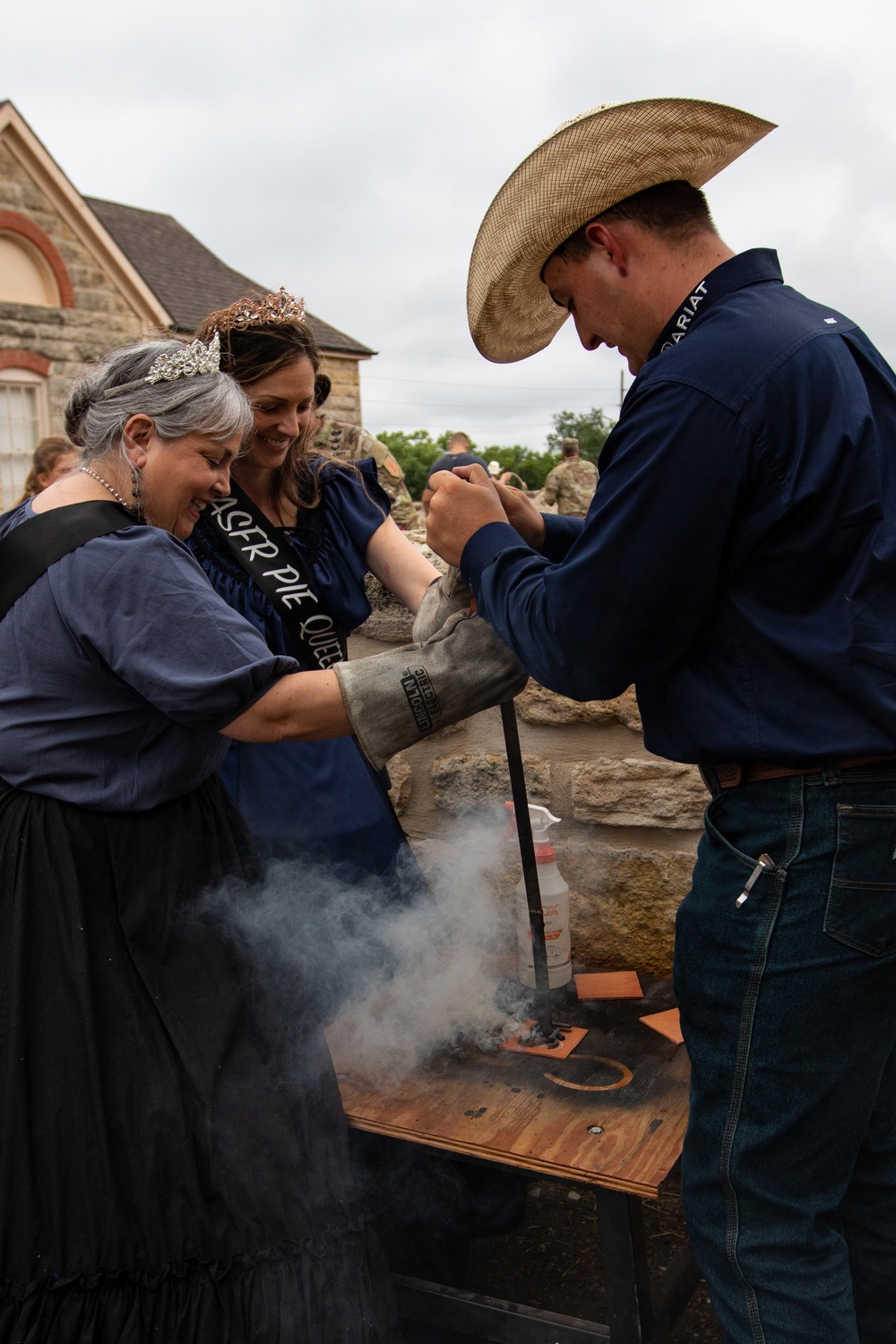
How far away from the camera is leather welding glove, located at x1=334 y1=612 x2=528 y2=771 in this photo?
188cm

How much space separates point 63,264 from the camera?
1625cm

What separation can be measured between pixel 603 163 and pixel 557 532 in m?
0.73

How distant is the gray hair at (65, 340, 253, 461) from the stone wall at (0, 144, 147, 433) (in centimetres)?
1474

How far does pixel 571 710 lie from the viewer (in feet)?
8.77

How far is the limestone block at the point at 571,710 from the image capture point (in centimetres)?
260

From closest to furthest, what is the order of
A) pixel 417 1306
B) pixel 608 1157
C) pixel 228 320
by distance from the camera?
1. pixel 608 1157
2. pixel 417 1306
3. pixel 228 320

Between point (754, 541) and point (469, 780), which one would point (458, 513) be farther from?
point (469, 780)

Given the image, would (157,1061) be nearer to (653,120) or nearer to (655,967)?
(655,967)

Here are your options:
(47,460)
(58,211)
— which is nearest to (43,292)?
(58,211)

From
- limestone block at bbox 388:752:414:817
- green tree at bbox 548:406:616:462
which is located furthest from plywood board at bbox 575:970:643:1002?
green tree at bbox 548:406:616:462

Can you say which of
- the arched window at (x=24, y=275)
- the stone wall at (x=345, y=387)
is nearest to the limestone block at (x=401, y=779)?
the arched window at (x=24, y=275)

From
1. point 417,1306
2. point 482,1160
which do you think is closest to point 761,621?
point 482,1160

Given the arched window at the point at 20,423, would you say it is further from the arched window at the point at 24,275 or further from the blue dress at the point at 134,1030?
the blue dress at the point at 134,1030

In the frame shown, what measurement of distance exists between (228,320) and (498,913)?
1584 millimetres
